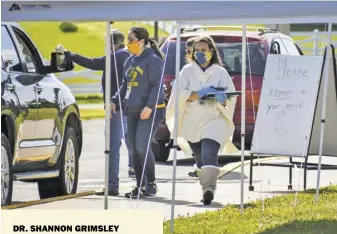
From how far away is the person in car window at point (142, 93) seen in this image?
14055mm

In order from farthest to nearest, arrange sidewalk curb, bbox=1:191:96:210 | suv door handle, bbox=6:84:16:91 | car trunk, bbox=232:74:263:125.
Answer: car trunk, bbox=232:74:263:125 → sidewalk curb, bbox=1:191:96:210 → suv door handle, bbox=6:84:16:91

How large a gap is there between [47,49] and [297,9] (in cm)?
4050

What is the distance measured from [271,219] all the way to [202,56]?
227cm

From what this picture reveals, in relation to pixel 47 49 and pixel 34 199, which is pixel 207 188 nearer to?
pixel 34 199

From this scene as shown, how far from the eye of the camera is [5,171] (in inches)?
485

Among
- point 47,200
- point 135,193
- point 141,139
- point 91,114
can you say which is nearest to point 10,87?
point 47,200

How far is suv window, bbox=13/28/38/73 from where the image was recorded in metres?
13.6

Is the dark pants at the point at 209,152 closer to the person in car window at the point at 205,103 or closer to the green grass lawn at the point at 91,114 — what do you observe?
the person in car window at the point at 205,103

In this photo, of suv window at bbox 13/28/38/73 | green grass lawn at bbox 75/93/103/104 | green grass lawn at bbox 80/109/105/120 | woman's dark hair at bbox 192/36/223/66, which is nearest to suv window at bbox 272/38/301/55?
woman's dark hair at bbox 192/36/223/66

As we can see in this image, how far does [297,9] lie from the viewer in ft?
33.1

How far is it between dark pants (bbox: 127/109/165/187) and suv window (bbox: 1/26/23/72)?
1.53m

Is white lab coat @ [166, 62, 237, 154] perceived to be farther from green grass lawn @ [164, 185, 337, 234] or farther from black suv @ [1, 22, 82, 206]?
black suv @ [1, 22, 82, 206]

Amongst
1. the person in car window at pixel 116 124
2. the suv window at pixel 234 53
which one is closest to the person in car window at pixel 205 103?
the person in car window at pixel 116 124

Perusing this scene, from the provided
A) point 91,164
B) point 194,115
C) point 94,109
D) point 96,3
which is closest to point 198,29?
point 91,164
